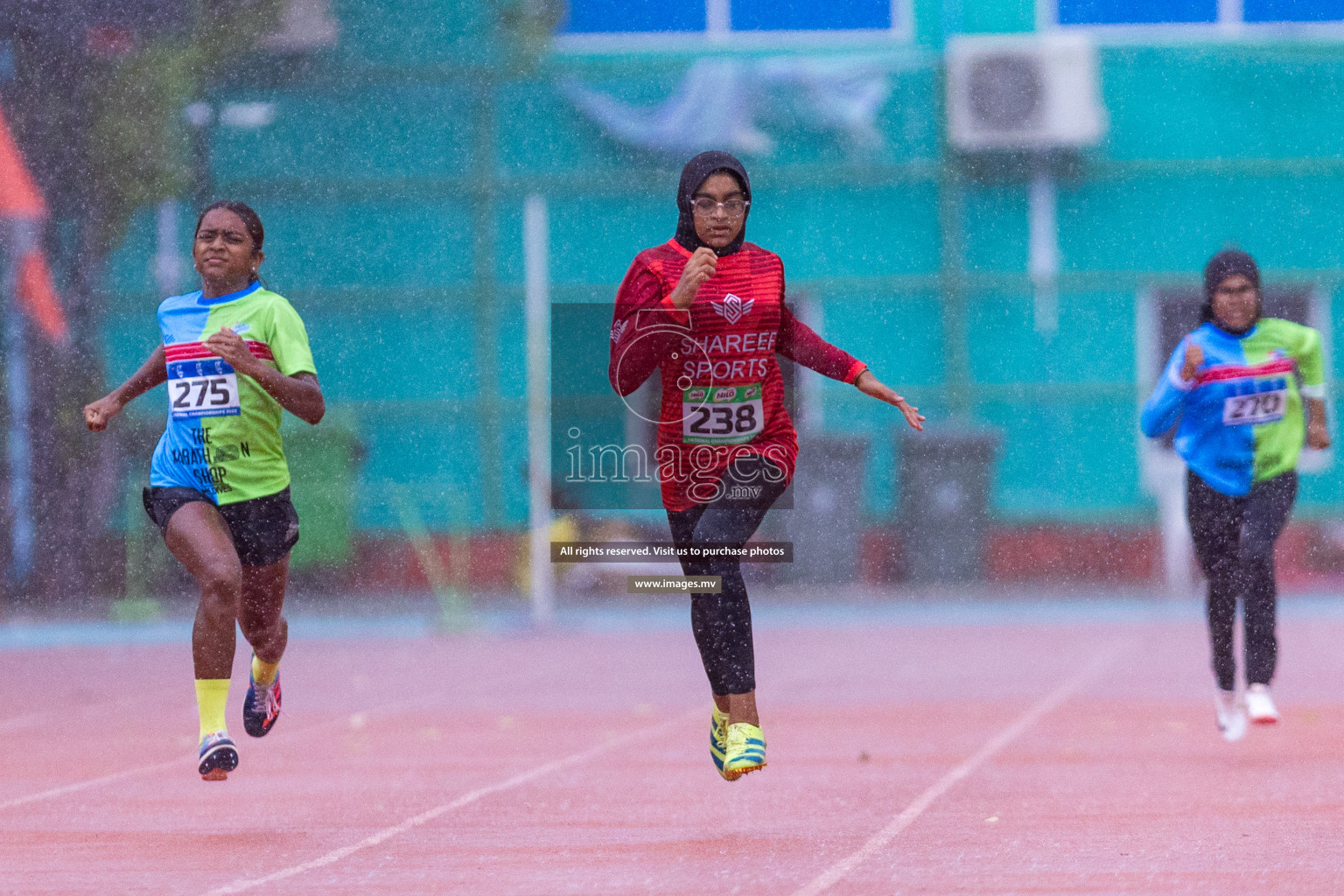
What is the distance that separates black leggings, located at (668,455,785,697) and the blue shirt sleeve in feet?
6.56

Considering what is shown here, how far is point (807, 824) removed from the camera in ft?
21.0

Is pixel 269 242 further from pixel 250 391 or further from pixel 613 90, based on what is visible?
pixel 250 391

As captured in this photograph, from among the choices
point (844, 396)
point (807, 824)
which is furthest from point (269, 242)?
point (807, 824)

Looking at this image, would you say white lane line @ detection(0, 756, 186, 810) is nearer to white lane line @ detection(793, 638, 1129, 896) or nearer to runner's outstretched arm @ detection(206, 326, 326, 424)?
runner's outstretched arm @ detection(206, 326, 326, 424)

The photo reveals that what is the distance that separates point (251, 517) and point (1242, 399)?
3.38 meters

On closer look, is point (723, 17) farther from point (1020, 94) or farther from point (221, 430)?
point (221, 430)

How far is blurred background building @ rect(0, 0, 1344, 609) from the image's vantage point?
57.9ft

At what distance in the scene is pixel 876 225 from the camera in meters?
19.4

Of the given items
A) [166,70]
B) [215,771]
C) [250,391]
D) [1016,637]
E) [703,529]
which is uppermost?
[166,70]

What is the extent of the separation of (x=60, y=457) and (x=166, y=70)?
15.4ft

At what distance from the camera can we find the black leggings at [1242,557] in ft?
24.3

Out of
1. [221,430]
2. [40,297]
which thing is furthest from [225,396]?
[40,297]

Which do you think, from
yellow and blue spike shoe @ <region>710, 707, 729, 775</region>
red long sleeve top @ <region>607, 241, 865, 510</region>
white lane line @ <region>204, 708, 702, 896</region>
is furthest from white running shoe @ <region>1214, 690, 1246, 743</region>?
red long sleeve top @ <region>607, 241, 865, 510</region>

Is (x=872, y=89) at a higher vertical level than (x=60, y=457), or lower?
higher
